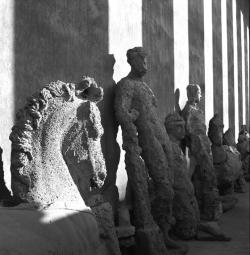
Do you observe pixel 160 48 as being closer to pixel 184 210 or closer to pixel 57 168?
pixel 184 210

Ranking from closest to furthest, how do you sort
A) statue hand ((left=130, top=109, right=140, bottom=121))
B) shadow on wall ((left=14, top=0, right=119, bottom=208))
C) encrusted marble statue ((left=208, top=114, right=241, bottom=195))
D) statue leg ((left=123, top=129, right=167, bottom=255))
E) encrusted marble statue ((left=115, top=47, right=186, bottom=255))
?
shadow on wall ((left=14, top=0, right=119, bottom=208))
statue leg ((left=123, top=129, right=167, bottom=255))
encrusted marble statue ((left=115, top=47, right=186, bottom=255))
statue hand ((left=130, top=109, right=140, bottom=121))
encrusted marble statue ((left=208, top=114, right=241, bottom=195))

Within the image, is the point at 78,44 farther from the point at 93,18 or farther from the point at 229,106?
the point at 229,106

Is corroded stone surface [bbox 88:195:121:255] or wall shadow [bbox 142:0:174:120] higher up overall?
wall shadow [bbox 142:0:174:120]

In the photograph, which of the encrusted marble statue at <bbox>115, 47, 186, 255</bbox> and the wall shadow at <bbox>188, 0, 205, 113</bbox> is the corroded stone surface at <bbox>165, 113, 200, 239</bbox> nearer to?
the encrusted marble statue at <bbox>115, 47, 186, 255</bbox>

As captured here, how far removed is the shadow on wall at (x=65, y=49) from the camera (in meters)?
4.29

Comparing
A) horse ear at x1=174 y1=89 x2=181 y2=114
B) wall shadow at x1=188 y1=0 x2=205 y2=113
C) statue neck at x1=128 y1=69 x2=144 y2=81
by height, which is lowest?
horse ear at x1=174 y1=89 x2=181 y2=114

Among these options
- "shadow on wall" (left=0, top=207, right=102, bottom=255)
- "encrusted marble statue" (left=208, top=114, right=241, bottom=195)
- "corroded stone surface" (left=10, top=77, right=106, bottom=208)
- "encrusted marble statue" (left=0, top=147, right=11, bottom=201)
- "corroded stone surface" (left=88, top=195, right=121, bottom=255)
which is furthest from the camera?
"encrusted marble statue" (left=208, top=114, right=241, bottom=195)

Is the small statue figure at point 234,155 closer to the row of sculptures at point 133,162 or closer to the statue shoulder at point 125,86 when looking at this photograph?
the row of sculptures at point 133,162

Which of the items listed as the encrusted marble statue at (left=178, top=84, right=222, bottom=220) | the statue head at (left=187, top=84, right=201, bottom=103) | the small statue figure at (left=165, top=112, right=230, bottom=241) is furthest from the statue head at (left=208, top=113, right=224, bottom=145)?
the small statue figure at (left=165, top=112, right=230, bottom=241)

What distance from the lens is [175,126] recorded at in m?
7.43

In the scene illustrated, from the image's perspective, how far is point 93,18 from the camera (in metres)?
5.64

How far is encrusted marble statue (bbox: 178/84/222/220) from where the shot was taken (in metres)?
8.31

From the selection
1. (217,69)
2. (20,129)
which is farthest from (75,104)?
(217,69)

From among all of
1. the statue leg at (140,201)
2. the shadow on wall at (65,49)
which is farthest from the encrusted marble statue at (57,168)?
the statue leg at (140,201)
